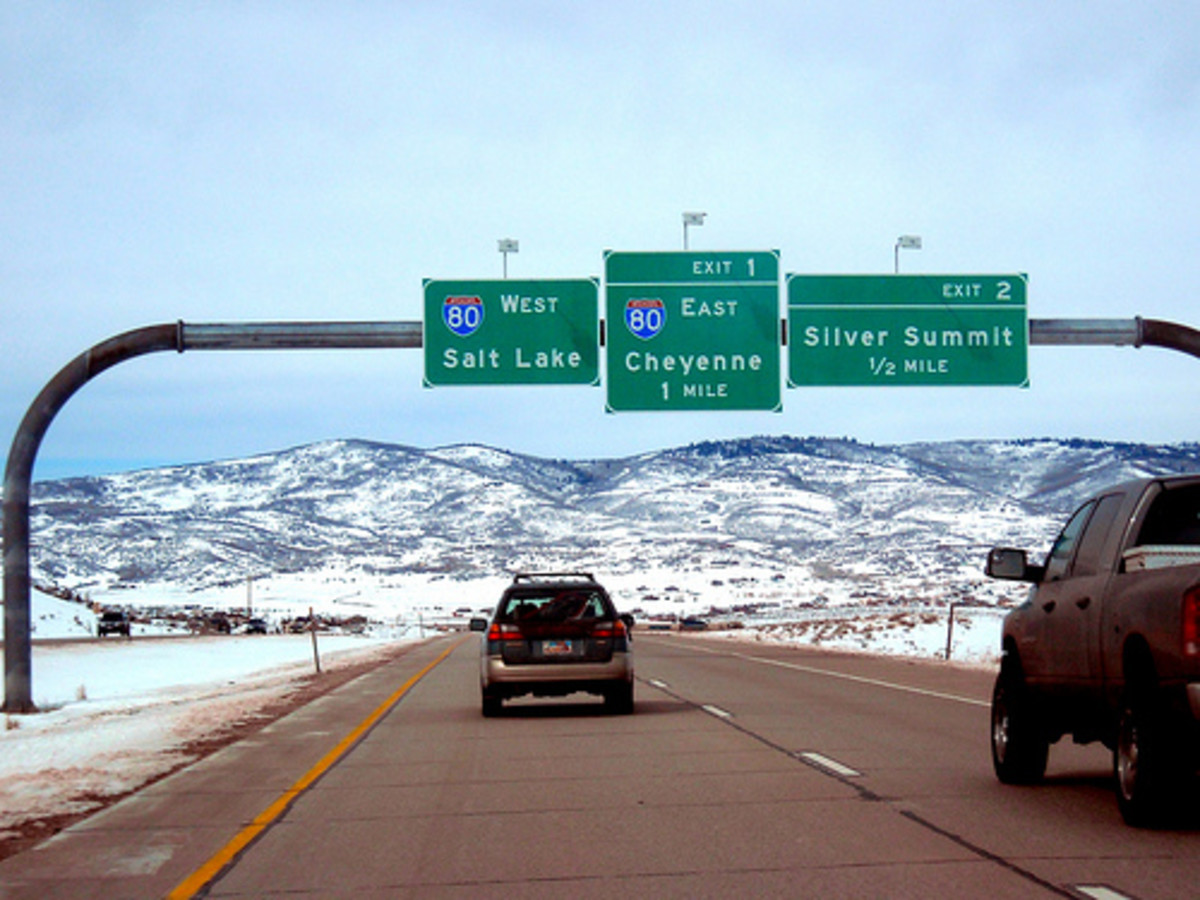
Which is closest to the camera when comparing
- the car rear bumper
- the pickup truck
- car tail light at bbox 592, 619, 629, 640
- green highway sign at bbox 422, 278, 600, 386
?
the pickup truck

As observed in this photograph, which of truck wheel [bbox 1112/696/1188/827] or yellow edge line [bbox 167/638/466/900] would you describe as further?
truck wheel [bbox 1112/696/1188/827]

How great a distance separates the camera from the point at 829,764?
13672 millimetres

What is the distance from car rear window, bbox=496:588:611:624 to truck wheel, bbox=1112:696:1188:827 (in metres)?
10.3

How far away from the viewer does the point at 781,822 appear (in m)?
10.4

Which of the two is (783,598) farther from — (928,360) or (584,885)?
(584,885)

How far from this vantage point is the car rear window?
64.2 ft

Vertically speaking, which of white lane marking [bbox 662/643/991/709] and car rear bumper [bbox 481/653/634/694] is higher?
car rear bumper [bbox 481/653/634/694]

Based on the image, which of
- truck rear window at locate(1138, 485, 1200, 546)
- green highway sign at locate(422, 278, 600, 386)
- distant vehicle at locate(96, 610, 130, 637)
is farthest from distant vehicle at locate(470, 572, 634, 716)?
distant vehicle at locate(96, 610, 130, 637)

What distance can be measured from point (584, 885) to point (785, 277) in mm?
22009

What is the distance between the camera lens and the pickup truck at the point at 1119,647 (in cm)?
902

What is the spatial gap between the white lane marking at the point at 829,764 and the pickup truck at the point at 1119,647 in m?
1.21

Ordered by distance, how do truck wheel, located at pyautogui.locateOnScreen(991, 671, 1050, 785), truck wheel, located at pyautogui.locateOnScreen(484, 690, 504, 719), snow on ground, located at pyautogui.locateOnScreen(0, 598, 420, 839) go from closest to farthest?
1. truck wheel, located at pyautogui.locateOnScreen(991, 671, 1050, 785)
2. snow on ground, located at pyautogui.locateOnScreen(0, 598, 420, 839)
3. truck wheel, located at pyautogui.locateOnScreen(484, 690, 504, 719)

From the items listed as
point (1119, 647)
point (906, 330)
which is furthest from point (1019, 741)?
point (906, 330)

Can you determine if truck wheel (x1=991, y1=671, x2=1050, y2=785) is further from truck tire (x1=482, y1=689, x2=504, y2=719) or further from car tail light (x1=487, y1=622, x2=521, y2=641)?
truck tire (x1=482, y1=689, x2=504, y2=719)
